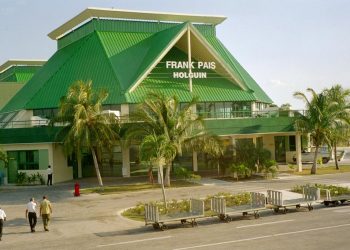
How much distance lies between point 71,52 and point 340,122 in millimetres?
27382

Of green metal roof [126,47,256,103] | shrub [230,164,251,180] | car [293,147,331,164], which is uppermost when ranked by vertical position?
green metal roof [126,47,256,103]

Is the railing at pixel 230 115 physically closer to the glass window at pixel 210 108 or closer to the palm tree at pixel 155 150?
the glass window at pixel 210 108

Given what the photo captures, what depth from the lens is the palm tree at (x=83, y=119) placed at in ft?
110

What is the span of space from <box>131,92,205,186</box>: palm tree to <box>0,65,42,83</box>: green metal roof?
126 ft

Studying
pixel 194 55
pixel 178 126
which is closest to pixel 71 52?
pixel 194 55

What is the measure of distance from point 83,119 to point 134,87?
10.6 meters

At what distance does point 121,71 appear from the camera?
45.9 metres

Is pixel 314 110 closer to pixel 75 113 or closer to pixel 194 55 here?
pixel 194 55

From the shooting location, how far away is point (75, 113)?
109ft

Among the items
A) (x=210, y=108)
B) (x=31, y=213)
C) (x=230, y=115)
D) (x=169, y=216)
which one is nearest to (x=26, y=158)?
(x=210, y=108)

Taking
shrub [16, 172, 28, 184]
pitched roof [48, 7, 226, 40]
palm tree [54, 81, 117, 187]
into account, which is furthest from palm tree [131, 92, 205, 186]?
pitched roof [48, 7, 226, 40]

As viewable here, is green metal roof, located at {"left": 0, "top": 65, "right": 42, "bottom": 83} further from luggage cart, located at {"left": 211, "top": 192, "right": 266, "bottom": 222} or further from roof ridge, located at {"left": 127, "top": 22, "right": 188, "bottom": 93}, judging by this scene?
luggage cart, located at {"left": 211, "top": 192, "right": 266, "bottom": 222}

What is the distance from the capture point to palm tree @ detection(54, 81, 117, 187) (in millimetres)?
33594

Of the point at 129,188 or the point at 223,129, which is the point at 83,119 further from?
the point at 223,129
